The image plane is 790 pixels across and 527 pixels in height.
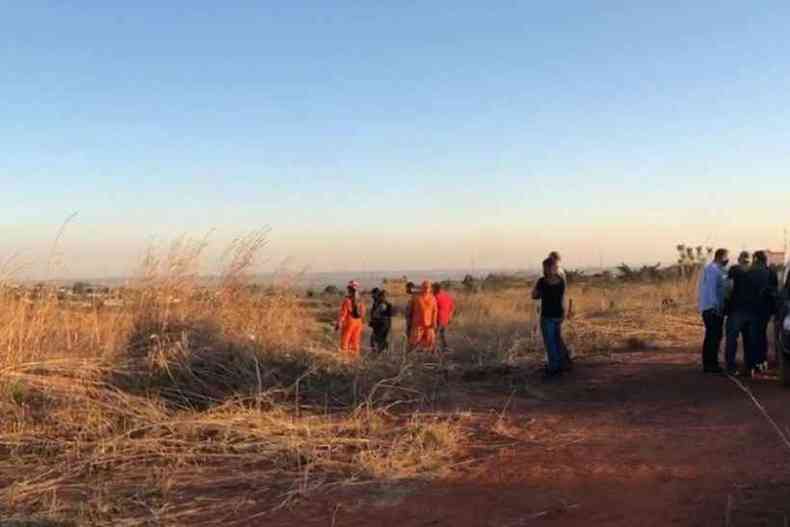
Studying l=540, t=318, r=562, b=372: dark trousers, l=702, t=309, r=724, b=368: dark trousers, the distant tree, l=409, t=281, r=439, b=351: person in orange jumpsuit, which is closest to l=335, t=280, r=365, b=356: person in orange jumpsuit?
l=409, t=281, r=439, b=351: person in orange jumpsuit

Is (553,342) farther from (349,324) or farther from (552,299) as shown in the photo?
(349,324)

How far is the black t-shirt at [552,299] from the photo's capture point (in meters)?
13.0

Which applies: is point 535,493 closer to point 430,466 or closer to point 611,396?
point 430,466

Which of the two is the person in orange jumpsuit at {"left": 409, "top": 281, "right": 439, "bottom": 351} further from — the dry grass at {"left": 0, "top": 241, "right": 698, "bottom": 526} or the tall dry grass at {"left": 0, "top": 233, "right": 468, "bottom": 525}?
the tall dry grass at {"left": 0, "top": 233, "right": 468, "bottom": 525}

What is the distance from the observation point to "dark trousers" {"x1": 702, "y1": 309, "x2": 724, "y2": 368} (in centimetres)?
1229

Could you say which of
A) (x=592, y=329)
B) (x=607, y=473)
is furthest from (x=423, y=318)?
(x=607, y=473)

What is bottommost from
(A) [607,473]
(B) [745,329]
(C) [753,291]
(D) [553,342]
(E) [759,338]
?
(A) [607,473]

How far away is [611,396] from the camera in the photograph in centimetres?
1146

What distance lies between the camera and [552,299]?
12953mm

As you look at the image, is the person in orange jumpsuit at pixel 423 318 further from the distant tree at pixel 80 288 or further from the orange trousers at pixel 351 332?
the distant tree at pixel 80 288

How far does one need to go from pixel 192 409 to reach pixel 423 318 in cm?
658

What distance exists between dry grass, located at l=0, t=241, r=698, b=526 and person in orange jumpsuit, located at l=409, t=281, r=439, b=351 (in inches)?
69.4

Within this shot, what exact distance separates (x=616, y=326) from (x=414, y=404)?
28.4 feet

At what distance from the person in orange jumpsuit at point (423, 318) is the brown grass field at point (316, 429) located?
4.28ft
